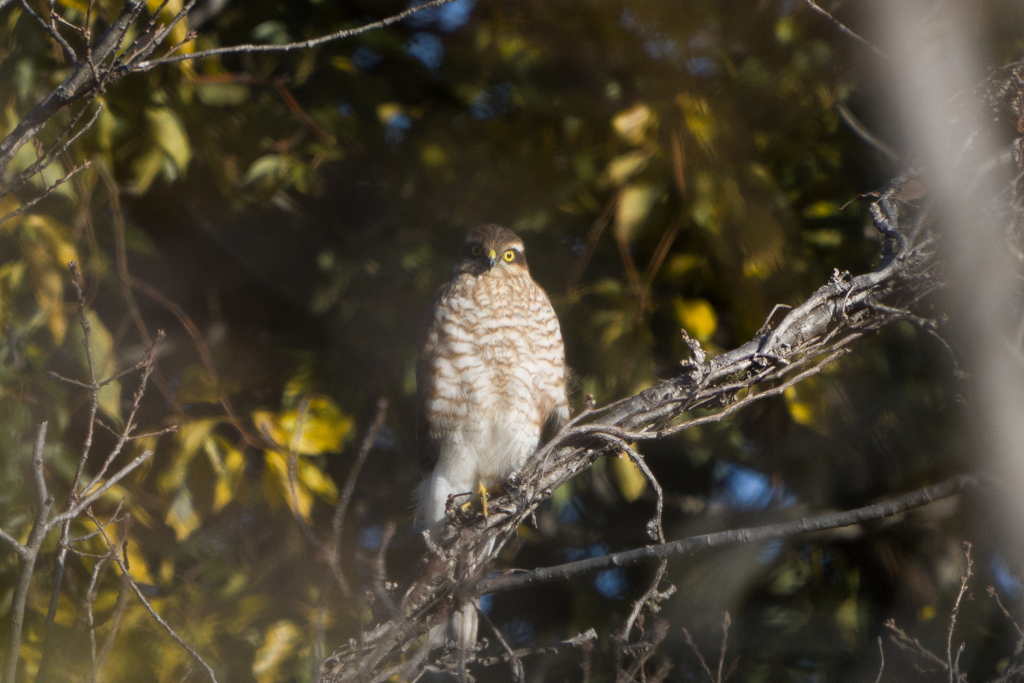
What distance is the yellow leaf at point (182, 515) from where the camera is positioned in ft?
8.57

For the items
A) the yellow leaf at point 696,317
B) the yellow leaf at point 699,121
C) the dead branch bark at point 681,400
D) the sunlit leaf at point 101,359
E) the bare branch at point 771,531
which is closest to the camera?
the bare branch at point 771,531

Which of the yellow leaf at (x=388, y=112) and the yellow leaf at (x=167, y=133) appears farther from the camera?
the yellow leaf at (x=388, y=112)

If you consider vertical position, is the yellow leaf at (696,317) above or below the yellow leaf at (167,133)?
below

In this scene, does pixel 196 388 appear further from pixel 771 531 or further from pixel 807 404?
pixel 807 404

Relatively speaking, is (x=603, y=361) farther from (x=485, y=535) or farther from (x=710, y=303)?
(x=485, y=535)

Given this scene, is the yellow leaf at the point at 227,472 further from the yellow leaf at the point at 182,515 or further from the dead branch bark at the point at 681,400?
the dead branch bark at the point at 681,400

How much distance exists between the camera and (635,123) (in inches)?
100

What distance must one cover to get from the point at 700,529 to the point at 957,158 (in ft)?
6.36

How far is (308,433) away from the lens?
2.65m

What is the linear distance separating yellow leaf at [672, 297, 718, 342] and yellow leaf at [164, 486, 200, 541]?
6.06ft

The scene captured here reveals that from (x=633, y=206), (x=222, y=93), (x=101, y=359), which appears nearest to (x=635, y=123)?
(x=633, y=206)

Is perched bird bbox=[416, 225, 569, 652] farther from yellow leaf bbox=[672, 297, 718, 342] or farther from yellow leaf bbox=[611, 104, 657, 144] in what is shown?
yellow leaf bbox=[611, 104, 657, 144]

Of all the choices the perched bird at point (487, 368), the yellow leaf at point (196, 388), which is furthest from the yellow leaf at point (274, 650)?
the yellow leaf at point (196, 388)

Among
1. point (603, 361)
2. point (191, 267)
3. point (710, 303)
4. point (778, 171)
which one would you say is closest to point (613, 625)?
point (603, 361)
